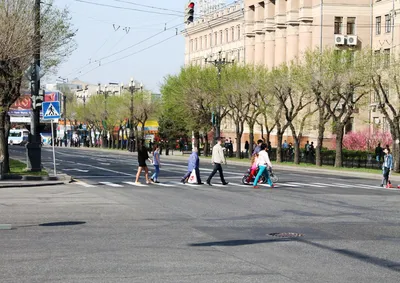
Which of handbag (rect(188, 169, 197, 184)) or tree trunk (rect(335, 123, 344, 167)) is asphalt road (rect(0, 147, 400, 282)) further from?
tree trunk (rect(335, 123, 344, 167))

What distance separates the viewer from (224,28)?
111 metres

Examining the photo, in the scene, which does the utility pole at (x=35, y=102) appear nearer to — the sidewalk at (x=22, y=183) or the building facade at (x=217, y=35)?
the sidewalk at (x=22, y=183)

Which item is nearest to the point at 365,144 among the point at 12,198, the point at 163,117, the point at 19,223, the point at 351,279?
the point at 163,117

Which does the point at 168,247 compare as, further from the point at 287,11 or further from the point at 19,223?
the point at 287,11

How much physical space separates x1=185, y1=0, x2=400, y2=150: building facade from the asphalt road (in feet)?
155

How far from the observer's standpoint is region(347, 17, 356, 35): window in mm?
81500

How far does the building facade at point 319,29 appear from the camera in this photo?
77062mm

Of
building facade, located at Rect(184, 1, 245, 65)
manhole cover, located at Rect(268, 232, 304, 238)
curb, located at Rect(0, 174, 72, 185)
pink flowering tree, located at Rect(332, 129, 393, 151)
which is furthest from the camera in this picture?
building facade, located at Rect(184, 1, 245, 65)

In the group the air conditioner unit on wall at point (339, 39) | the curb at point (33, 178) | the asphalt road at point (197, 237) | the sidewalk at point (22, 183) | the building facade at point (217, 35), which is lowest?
the asphalt road at point (197, 237)

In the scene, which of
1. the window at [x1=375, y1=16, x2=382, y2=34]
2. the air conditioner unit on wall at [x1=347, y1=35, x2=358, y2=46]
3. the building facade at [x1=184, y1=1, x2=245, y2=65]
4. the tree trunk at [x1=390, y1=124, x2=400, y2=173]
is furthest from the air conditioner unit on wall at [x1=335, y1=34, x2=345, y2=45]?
the tree trunk at [x1=390, y1=124, x2=400, y2=173]

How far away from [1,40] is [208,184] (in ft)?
34.2

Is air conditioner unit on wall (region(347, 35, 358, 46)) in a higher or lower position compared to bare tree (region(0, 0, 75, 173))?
higher

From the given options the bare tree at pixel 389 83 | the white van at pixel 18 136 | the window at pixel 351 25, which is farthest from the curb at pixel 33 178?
the white van at pixel 18 136

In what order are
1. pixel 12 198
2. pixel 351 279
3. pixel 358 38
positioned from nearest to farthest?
pixel 351 279, pixel 12 198, pixel 358 38
